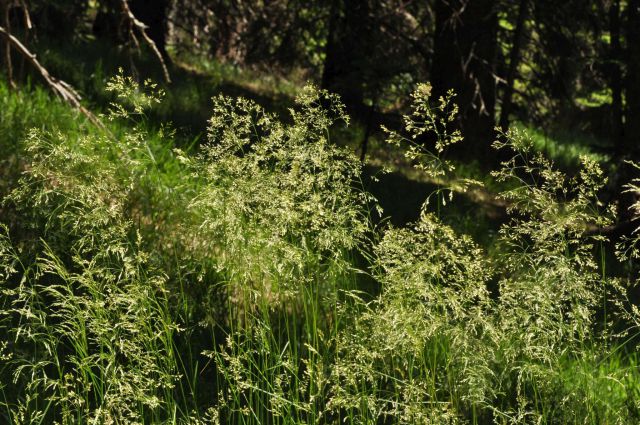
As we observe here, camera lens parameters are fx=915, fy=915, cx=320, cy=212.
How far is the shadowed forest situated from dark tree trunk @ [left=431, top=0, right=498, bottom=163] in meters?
0.03

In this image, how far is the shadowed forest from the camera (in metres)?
3.17

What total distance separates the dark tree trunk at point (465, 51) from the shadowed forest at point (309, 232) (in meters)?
0.03

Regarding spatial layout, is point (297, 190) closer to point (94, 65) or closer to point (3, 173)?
point (3, 173)

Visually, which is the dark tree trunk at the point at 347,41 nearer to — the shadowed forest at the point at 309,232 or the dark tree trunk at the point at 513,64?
the shadowed forest at the point at 309,232

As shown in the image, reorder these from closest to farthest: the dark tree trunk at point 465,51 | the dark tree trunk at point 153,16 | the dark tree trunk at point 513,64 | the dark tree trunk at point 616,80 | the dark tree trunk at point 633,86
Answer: the dark tree trunk at point 633,86 → the dark tree trunk at point 616,80 → the dark tree trunk at point 513,64 → the dark tree trunk at point 465,51 → the dark tree trunk at point 153,16

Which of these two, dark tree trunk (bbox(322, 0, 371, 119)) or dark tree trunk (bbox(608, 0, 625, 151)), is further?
dark tree trunk (bbox(322, 0, 371, 119))

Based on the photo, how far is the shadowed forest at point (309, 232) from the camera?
10.4ft

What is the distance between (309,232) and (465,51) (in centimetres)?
723

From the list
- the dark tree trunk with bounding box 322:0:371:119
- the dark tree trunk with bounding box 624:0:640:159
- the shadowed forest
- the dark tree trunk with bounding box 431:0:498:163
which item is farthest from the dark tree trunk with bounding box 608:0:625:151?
the dark tree trunk with bounding box 322:0:371:119

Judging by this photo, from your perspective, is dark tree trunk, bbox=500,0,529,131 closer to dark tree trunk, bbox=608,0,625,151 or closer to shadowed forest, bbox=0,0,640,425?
shadowed forest, bbox=0,0,640,425

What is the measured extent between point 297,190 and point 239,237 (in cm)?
29

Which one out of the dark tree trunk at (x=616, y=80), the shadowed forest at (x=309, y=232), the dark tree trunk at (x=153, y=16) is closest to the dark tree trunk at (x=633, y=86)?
the shadowed forest at (x=309, y=232)

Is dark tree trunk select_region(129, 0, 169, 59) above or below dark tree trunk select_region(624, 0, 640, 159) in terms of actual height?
below

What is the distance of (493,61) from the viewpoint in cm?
1106
